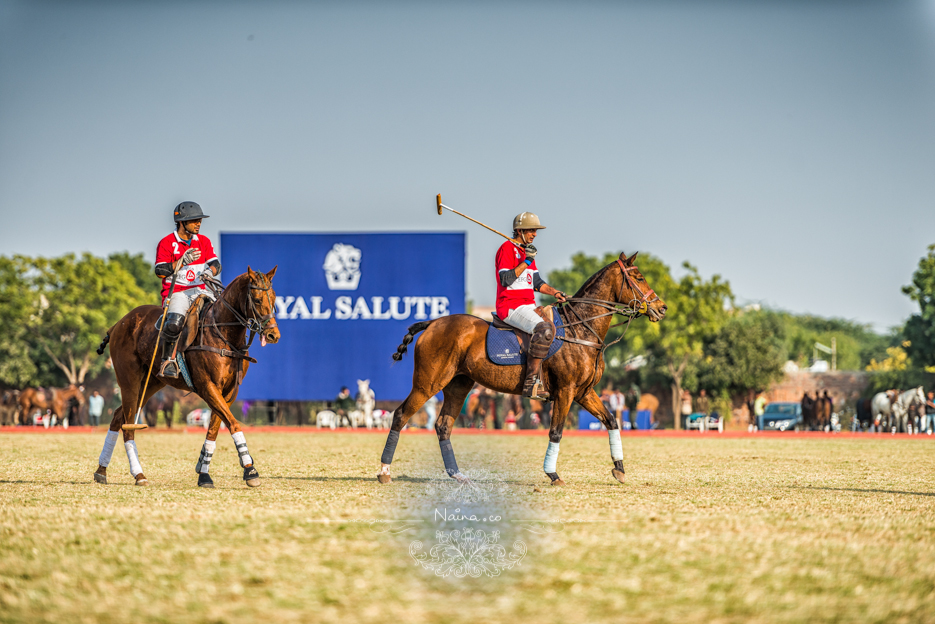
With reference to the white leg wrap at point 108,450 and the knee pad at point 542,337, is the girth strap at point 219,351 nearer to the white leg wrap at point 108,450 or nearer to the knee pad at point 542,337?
the white leg wrap at point 108,450

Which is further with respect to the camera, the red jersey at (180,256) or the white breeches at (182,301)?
the red jersey at (180,256)

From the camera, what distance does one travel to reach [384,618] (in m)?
4.06

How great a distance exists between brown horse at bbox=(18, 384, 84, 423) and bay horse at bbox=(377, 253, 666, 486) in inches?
929

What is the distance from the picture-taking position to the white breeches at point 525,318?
32.5ft

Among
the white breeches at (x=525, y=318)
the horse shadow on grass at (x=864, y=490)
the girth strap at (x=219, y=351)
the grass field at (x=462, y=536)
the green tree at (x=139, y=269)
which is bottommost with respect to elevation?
the horse shadow on grass at (x=864, y=490)

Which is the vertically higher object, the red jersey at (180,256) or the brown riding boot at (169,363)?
the red jersey at (180,256)

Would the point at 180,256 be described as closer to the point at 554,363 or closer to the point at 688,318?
the point at 554,363

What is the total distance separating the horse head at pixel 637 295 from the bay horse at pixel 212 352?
3642mm

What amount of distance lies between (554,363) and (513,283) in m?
0.92

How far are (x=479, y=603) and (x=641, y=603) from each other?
72 cm

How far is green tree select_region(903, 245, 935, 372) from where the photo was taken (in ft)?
143

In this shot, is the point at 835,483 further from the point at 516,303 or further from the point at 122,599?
the point at 122,599

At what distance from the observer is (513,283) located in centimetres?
1007

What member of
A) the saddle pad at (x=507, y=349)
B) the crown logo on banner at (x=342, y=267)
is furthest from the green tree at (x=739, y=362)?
the saddle pad at (x=507, y=349)
